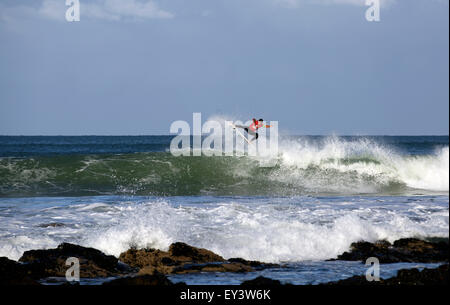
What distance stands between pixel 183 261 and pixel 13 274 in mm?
2643

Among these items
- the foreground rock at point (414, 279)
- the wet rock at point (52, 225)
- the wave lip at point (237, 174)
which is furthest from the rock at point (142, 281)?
the wave lip at point (237, 174)

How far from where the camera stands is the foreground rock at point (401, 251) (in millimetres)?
9281

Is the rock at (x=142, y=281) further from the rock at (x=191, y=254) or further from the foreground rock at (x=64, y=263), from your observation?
the rock at (x=191, y=254)

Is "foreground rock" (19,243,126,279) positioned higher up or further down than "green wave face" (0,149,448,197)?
further down

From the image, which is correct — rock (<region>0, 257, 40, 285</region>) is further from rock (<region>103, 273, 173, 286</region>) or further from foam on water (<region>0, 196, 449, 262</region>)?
foam on water (<region>0, 196, 449, 262</region>)

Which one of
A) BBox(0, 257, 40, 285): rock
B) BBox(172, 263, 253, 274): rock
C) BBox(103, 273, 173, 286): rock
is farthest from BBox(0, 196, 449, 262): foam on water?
BBox(103, 273, 173, 286): rock

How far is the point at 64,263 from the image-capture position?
8.51 meters

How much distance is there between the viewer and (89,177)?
24.1 meters

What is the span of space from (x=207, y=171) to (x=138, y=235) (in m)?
14.4

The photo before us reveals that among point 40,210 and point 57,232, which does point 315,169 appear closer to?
point 40,210

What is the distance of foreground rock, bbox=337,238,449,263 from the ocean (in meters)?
0.31

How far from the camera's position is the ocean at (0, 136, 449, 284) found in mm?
10570

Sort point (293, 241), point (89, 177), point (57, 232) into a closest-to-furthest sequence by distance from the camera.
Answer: point (293, 241), point (57, 232), point (89, 177)
